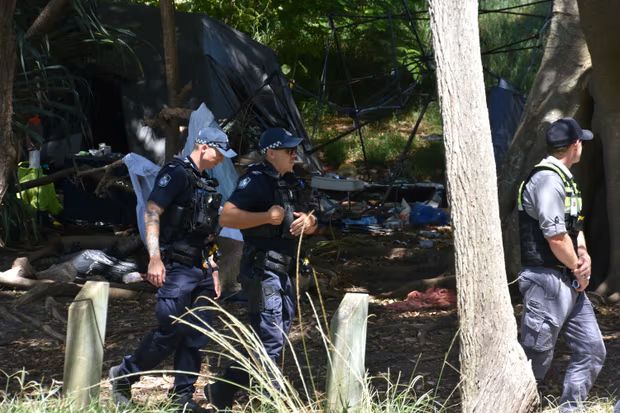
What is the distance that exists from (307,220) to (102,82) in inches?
379

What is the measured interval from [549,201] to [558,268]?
375 millimetres

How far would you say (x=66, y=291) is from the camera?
29.3 feet

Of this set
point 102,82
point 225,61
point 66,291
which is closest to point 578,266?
point 66,291

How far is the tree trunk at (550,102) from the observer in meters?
8.47

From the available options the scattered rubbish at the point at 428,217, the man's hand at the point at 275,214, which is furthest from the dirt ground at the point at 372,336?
the scattered rubbish at the point at 428,217

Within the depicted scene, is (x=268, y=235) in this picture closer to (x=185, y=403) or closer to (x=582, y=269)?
(x=185, y=403)

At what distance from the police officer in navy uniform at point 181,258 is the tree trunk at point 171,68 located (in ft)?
14.1

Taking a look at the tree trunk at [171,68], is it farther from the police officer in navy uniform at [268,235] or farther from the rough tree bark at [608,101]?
the police officer in navy uniform at [268,235]

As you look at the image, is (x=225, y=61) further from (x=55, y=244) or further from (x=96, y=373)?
(x=96, y=373)

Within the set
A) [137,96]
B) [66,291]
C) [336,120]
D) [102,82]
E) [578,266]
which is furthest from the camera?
[336,120]

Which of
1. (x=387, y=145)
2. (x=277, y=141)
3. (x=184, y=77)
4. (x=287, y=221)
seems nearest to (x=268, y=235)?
(x=287, y=221)

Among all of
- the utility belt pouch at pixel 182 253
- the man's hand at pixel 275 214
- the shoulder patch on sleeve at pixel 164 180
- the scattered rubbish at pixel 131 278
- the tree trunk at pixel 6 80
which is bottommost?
the scattered rubbish at pixel 131 278

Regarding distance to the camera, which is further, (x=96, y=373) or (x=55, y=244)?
(x=55, y=244)

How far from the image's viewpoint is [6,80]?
17.7 ft
